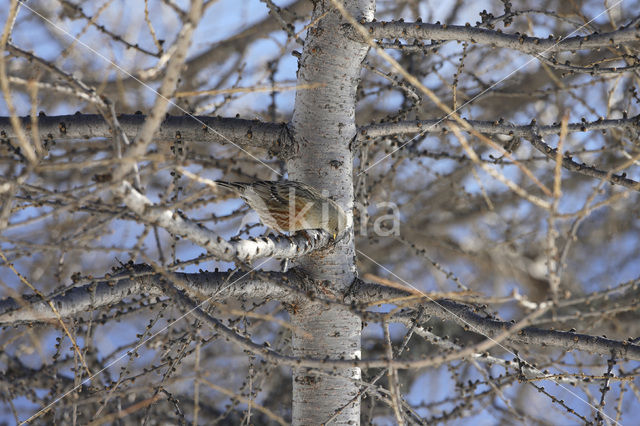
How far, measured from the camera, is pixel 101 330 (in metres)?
6.52

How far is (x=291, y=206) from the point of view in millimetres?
3340

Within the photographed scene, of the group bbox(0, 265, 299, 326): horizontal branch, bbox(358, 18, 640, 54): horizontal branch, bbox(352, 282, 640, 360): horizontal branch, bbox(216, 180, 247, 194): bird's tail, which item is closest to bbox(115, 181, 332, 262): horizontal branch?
bbox(0, 265, 299, 326): horizontal branch

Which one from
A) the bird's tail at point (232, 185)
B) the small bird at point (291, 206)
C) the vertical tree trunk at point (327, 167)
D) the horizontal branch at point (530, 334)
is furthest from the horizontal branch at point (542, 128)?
the bird's tail at point (232, 185)

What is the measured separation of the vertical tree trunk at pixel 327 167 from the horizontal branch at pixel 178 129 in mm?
146

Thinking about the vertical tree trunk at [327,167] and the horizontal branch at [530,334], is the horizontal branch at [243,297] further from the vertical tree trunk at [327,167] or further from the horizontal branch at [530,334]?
the vertical tree trunk at [327,167]

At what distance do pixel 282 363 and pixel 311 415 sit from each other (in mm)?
1047

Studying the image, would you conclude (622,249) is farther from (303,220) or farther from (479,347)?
(479,347)

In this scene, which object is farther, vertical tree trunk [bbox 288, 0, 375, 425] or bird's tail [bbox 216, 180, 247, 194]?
bird's tail [bbox 216, 180, 247, 194]

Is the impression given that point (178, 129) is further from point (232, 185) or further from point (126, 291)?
point (126, 291)

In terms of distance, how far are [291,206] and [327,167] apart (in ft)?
1.84

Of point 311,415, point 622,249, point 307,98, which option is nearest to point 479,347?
point 311,415

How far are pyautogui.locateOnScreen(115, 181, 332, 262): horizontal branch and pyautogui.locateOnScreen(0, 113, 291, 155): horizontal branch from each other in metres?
0.54

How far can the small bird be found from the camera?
9.41 feet

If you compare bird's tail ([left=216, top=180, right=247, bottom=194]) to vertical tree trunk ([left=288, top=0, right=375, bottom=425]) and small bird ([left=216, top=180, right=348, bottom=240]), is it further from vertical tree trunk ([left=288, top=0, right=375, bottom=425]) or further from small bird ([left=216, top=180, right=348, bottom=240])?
vertical tree trunk ([left=288, top=0, right=375, bottom=425])
